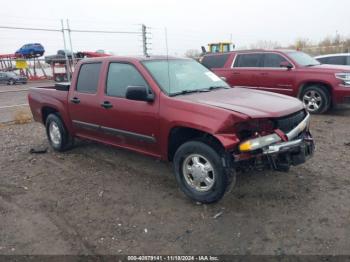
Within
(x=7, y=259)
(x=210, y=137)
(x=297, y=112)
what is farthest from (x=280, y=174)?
(x=7, y=259)

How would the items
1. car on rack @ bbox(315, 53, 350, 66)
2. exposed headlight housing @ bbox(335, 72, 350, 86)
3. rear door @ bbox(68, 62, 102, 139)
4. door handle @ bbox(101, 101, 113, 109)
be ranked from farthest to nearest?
car on rack @ bbox(315, 53, 350, 66) < exposed headlight housing @ bbox(335, 72, 350, 86) < rear door @ bbox(68, 62, 102, 139) < door handle @ bbox(101, 101, 113, 109)

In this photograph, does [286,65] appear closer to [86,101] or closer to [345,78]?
[345,78]

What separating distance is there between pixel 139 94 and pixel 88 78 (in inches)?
63.5

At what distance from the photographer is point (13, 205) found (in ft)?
13.9

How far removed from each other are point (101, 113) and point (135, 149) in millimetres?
803

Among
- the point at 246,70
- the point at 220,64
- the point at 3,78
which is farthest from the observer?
the point at 3,78

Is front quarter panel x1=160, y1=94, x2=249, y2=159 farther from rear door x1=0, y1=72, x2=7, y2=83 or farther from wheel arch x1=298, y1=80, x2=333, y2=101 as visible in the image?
rear door x1=0, y1=72, x2=7, y2=83

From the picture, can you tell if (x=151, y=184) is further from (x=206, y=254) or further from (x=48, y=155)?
(x=48, y=155)

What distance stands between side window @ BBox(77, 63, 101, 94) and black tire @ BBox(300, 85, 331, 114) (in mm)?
5825

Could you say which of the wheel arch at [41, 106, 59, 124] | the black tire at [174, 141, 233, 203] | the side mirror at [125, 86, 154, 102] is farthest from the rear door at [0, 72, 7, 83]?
the black tire at [174, 141, 233, 203]

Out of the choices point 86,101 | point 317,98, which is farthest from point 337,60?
point 86,101

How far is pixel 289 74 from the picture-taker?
907cm

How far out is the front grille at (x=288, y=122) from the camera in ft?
12.4

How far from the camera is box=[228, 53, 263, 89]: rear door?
9.74 metres
